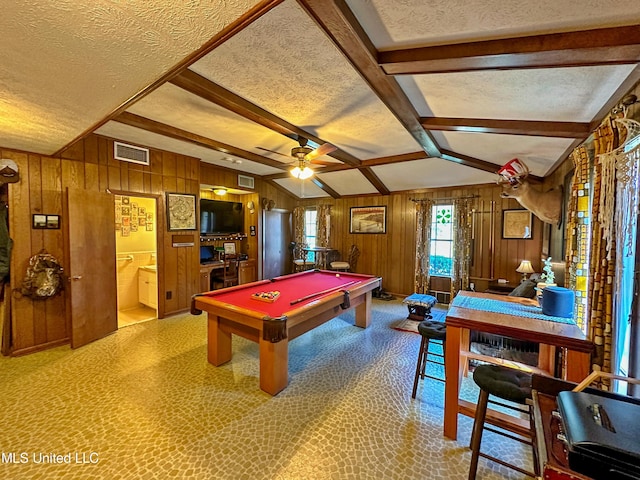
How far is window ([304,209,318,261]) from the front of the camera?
297 inches

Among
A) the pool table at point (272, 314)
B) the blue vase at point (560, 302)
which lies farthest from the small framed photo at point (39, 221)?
the blue vase at point (560, 302)

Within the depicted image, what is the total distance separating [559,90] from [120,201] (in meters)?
6.23

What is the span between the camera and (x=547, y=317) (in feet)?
6.76

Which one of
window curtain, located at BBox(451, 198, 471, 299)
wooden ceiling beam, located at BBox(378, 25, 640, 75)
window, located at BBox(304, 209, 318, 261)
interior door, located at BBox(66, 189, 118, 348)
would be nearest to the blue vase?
wooden ceiling beam, located at BBox(378, 25, 640, 75)

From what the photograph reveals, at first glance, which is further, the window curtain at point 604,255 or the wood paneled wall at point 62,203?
the wood paneled wall at point 62,203

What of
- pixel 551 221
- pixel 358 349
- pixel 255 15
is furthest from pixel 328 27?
pixel 551 221

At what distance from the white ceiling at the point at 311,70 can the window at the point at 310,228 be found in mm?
4062

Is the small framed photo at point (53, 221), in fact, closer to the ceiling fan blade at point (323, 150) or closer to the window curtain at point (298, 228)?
the ceiling fan blade at point (323, 150)

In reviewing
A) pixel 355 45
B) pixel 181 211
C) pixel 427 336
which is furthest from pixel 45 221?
pixel 427 336

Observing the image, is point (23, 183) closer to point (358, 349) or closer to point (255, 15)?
point (255, 15)

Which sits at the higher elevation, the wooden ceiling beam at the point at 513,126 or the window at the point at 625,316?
the wooden ceiling beam at the point at 513,126

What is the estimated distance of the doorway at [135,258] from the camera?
486cm

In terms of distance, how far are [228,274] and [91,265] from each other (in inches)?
103

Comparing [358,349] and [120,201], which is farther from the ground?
[120,201]
